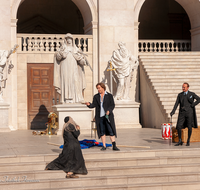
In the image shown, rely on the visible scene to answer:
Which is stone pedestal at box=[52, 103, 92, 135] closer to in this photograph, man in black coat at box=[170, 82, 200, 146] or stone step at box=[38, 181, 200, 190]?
Result: man in black coat at box=[170, 82, 200, 146]

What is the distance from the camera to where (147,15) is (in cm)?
2380

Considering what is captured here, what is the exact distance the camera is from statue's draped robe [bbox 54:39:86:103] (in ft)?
44.7

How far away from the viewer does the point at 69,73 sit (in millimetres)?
13617

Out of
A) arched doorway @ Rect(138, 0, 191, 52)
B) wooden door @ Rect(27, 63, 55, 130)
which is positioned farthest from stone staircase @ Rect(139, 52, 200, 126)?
arched doorway @ Rect(138, 0, 191, 52)

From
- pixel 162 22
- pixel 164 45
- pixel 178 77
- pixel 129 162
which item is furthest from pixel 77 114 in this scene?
pixel 162 22

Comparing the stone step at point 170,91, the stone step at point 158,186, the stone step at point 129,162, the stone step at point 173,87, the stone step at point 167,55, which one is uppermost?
the stone step at point 167,55

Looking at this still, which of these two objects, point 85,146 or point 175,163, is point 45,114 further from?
point 175,163

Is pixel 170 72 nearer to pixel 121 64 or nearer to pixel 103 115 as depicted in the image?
pixel 121 64

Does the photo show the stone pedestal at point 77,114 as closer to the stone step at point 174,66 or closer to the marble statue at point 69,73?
the marble statue at point 69,73

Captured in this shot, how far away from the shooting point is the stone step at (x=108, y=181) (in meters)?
7.28

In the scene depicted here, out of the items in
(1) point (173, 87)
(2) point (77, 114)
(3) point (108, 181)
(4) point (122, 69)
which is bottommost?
(3) point (108, 181)

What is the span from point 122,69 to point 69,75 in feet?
12.1

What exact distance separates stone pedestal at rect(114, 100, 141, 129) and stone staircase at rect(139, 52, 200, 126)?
1.25 metres

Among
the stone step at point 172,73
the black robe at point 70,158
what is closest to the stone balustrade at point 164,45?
the stone step at point 172,73
